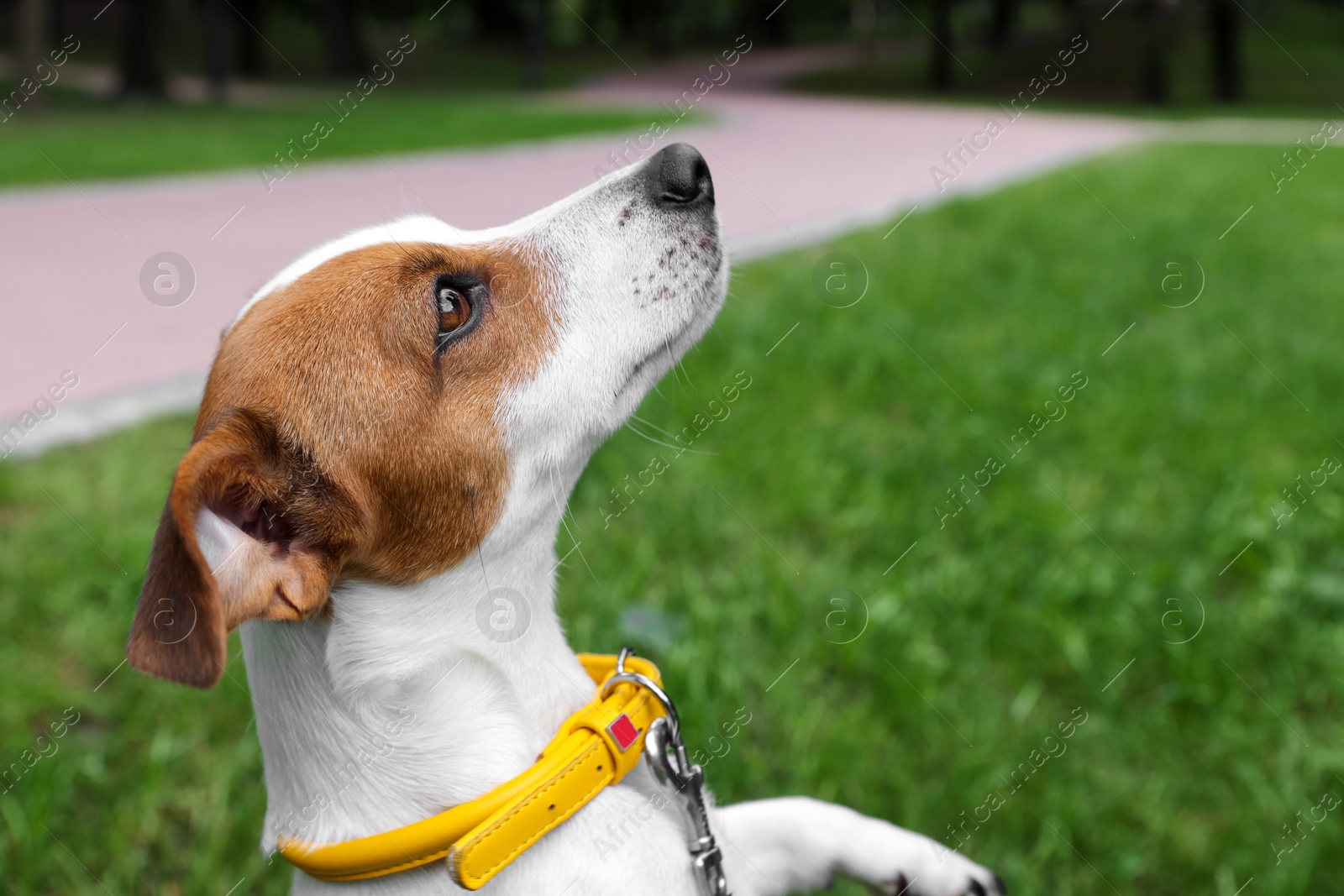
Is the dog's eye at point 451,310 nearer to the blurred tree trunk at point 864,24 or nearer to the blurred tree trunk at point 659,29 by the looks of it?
the blurred tree trunk at point 659,29

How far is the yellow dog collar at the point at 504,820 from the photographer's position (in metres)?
1.68

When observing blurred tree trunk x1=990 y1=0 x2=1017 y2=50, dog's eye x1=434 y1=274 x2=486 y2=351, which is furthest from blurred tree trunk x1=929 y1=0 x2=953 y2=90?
dog's eye x1=434 y1=274 x2=486 y2=351

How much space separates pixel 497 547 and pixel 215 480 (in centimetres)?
50

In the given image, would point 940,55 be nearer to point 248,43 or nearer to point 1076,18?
point 1076,18

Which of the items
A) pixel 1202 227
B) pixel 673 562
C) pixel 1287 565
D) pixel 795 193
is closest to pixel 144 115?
pixel 795 193

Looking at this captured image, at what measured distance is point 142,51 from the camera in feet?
78.5

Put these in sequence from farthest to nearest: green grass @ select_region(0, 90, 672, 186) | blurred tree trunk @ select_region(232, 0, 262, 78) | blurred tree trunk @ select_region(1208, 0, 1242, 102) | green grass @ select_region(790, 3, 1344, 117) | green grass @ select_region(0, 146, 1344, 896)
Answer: blurred tree trunk @ select_region(232, 0, 262, 78) < blurred tree trunk @ select_region(1208, 0, 1242, 102) < green grass @ select_region(790, 3, 1344, 117) < green grass @ select_region(0, 90, 672, 186) < green grass @ select_region(0, 146, 1344, 896)

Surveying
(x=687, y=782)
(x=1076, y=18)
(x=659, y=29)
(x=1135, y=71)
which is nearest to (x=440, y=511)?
(x=687, y=782)

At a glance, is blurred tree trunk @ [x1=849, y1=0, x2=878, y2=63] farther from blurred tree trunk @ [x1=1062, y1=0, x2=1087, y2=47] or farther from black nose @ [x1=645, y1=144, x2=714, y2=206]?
black nose @ [x1=645, y1=144, x2=714, y2=206]

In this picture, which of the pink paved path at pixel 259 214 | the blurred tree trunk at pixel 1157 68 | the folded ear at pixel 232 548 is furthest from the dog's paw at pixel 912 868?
the blurred tree trunk at pixel 1157 68

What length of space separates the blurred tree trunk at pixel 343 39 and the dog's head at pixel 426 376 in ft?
106

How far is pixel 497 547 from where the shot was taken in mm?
1953

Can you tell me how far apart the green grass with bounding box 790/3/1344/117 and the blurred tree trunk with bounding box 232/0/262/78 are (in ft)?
54.0

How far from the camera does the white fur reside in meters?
1.84
